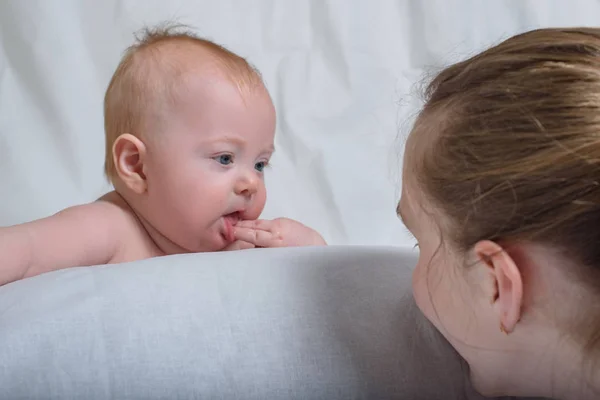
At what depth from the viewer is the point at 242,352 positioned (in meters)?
0.77

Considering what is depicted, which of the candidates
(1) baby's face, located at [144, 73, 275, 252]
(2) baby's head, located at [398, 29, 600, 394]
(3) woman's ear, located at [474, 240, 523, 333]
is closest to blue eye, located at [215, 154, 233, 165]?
(1) baby's face, located at [144, 73, 275, 252]

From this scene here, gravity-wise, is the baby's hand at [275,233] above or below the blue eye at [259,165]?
below

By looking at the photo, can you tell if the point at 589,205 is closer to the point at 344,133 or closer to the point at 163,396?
the point at 163,396

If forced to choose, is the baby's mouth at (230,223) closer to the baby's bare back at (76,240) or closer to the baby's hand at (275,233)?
the baby's hand at (275,233)

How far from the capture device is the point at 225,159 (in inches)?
43.3

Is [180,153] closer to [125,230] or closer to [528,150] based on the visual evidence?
[125,230]

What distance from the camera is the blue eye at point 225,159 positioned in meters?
1.09

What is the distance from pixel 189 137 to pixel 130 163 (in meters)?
0.10

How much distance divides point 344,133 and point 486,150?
2.85 ft

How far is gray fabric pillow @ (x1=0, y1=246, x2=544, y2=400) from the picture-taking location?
75 centimetres

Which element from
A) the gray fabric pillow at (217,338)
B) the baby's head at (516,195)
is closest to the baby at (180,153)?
the gray fabric pillow at (217,338)

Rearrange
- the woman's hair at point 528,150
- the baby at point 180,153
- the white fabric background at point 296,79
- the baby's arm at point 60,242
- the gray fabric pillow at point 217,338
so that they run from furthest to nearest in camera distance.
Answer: the white fabric background at point 296,79 < the baby at point 180,153 < the baby's arm at point 60,242 < the gray fabric pillow at point 217,338 < the woman's hair at point 528,150

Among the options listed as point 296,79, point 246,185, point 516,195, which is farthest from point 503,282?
A: point 296,79

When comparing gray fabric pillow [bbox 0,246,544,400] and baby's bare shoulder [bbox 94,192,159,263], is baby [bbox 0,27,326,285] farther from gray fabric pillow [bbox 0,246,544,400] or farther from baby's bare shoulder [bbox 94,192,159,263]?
gray fabric pillow [bbox 0,246,544,400]
